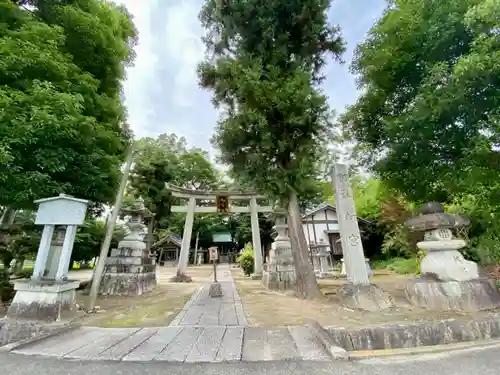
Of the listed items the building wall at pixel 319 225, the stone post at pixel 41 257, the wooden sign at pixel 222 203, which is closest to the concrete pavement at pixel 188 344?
the stone post at pixel 41 257

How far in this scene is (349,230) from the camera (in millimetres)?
6215

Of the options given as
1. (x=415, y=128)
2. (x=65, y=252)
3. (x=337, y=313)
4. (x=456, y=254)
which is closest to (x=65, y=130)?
(x=65, y=252)

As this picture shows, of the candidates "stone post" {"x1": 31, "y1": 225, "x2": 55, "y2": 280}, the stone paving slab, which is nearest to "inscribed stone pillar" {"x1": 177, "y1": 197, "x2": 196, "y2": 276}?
the stone paving slab

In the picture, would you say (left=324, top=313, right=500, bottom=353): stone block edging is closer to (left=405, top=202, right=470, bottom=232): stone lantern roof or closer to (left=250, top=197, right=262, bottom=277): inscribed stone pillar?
(left=405, top=202, right=470, bottom=232): stone lantern roof

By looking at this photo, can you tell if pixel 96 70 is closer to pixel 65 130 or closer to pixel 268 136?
pixel 65 130

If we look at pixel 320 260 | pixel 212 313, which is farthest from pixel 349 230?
pixel 320 260

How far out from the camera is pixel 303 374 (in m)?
2.63

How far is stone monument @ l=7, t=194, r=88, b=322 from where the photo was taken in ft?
15.7

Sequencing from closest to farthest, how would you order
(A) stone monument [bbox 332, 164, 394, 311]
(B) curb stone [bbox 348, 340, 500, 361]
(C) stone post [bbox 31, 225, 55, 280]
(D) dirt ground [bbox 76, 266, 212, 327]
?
(B) curb stone [bbox 348, 340, 500, 361]
(D) dirt ground [bbox 76, 266, 212, 327]
(C) stone post [bbox 31, 225, 55, 280]
(A) stone monument [bbox 332, 164, 394, 311]

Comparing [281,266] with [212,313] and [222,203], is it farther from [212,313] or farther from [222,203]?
[222,203]

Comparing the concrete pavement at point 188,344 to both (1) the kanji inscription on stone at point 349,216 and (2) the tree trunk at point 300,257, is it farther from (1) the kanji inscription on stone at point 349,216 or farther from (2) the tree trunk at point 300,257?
(1) the kanji inscription on stone at point 349,216

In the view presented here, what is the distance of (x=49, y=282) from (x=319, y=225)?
18.0 m

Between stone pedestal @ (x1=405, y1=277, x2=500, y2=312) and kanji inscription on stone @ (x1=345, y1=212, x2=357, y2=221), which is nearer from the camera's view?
stone pedestal @ (x1=405, y1=277, x2=500, y2=312)

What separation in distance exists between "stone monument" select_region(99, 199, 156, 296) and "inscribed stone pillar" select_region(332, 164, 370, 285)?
6.54 meters
